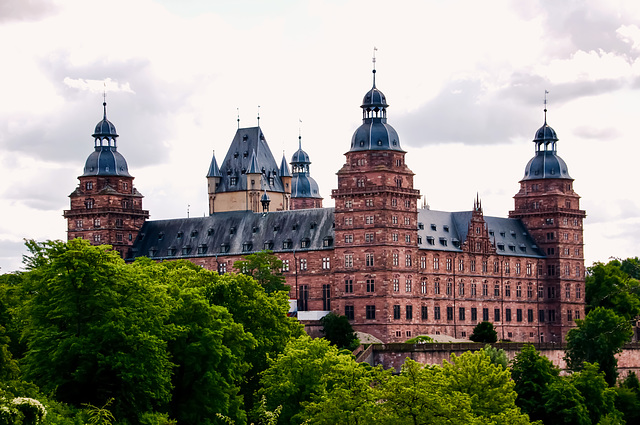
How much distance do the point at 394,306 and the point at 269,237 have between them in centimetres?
2224

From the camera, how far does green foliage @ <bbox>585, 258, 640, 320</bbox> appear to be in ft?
567

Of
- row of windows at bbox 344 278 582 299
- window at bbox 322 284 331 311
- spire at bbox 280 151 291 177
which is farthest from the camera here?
spire at bbox 280 151 291 177

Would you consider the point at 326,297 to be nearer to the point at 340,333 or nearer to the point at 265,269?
the point at 265,269

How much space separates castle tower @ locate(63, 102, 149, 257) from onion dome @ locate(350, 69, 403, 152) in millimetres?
35484

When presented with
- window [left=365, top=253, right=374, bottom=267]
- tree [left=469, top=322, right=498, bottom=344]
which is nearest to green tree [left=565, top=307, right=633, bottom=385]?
tree [left=469, top=322, right=498, bottom=344]

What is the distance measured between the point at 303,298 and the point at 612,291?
4376 centimetres

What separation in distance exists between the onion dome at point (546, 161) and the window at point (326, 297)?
113ft

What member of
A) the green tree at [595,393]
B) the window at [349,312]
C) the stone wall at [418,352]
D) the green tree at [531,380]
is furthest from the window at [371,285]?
the green tree at [595,393]

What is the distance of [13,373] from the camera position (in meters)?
80.3

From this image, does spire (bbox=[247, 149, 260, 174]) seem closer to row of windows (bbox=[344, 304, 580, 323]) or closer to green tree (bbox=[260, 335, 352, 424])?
row of windows (bbox=[344, 304, 580, 323])

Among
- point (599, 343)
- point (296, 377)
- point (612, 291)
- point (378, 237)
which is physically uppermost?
point (378, 237)

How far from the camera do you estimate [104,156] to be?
172625 millimetres

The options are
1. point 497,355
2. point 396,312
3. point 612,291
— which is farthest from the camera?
point 612,291

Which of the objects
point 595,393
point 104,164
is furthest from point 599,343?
point 104,164
